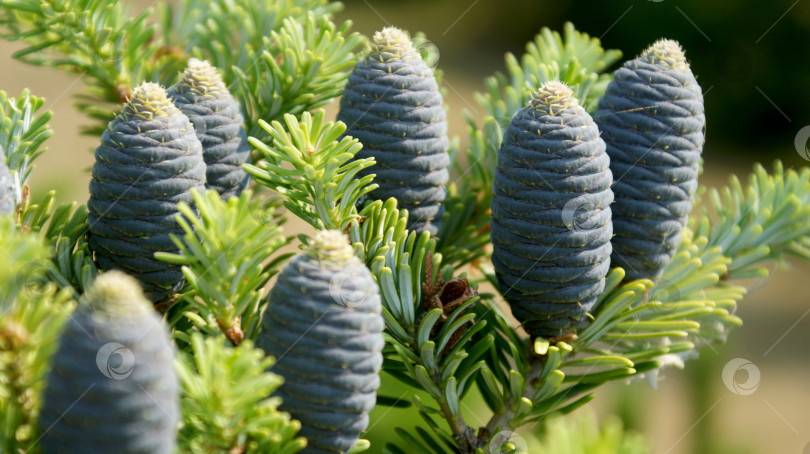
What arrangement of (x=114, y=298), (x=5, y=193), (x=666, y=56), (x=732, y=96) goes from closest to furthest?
(x=114, y=298)
(x=5, y=193)
(x=666, y=56)
(x=732, y=96)

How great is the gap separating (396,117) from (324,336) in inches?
7.3

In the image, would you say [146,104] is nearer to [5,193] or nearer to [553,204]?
[5,193]

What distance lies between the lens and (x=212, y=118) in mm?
464

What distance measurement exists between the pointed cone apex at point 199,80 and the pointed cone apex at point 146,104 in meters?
0.05

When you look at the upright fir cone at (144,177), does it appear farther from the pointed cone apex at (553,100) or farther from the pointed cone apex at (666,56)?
the pointed cone apex at (666,56)

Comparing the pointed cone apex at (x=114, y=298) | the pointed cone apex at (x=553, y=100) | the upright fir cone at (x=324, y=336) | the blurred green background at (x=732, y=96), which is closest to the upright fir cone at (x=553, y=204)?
the pointed cone apex at (x=553, y=100)

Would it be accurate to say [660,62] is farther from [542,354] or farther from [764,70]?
[764,70]

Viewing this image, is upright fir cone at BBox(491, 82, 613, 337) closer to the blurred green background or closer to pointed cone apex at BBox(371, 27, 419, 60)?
pointed cone apex at BBox(371, 27, 419, 60)

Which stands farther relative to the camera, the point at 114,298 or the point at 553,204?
the point at 553,204

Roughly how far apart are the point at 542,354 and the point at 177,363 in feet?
0.83

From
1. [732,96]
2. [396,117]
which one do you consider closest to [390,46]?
[396,117]

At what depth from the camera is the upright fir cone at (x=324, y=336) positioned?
13.3 inches

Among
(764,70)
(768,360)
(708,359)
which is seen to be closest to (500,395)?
(708,359)

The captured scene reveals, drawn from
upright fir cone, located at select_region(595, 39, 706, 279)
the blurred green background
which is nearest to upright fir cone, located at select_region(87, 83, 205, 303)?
upright fir cone, located at select_region(595, 39, 706, 279)
